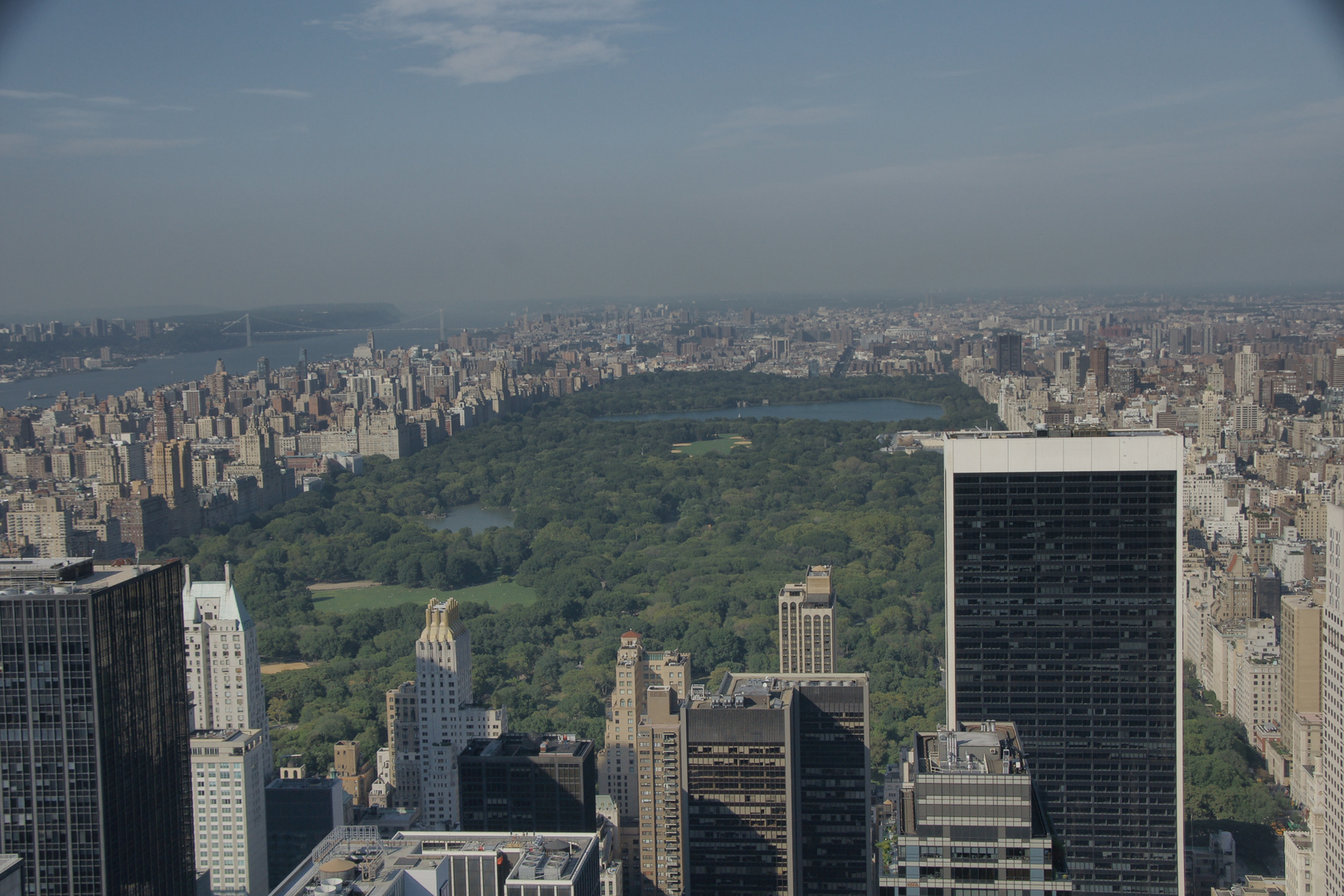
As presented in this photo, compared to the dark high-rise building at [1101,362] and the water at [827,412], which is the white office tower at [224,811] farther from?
the water at [827,412]

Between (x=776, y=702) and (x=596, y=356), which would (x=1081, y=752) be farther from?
(x=596, y=356)

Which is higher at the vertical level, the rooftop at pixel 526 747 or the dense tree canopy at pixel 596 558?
the rooftop at pixel 526 747

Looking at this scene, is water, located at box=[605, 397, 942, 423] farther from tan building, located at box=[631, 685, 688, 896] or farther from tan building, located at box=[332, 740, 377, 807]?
tan building, located at box=[631, 685, 688, 896]

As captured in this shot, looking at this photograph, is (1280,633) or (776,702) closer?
(776,702)

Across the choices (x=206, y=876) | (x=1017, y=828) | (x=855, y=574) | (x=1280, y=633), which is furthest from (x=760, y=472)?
(x=1017, y=828)

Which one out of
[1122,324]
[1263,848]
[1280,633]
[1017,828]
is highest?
[1122,324]

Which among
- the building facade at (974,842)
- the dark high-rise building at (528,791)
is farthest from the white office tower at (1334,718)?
the dark high-rise building at (528,791)
